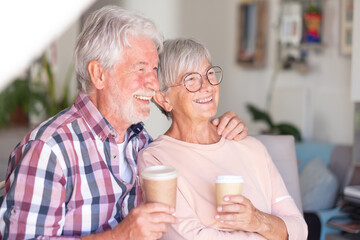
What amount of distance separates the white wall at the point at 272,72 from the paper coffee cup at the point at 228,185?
7.79 feet

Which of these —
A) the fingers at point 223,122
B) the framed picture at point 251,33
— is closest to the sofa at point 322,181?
the framed picture at point 251,33

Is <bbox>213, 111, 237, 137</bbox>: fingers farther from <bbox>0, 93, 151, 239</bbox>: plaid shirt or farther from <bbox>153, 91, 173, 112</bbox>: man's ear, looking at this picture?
<bbox>0, 93, 151, 239</bbox>: plaid shirt

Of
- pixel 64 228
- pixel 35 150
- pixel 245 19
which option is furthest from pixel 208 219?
pixel 245 19

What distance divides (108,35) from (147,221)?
0.62m

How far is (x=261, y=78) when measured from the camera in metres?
4.46

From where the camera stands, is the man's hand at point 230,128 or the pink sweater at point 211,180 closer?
the pink sweater at point 211,180

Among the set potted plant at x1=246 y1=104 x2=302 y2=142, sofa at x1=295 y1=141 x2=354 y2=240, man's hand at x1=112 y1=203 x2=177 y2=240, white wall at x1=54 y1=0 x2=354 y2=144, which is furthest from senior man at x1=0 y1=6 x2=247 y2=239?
potted plant at x1=246 y1=104 x2=302 y2=142

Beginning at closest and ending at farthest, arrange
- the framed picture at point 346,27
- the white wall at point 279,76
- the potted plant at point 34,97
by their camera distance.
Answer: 1. the framed picture at point 346,27
2. the white wall at point 279,76
3. the potted plant at point 34,97

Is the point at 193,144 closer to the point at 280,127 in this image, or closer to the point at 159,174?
the point at 159,174

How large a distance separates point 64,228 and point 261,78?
10.8 ft

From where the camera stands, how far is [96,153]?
150 centimetres

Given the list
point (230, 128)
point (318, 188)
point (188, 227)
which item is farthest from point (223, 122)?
point (318, 188)

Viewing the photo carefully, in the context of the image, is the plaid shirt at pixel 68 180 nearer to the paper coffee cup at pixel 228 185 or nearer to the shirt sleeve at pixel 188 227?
the shirt sleeve at pixel 188 227

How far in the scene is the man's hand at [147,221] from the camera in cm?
122
